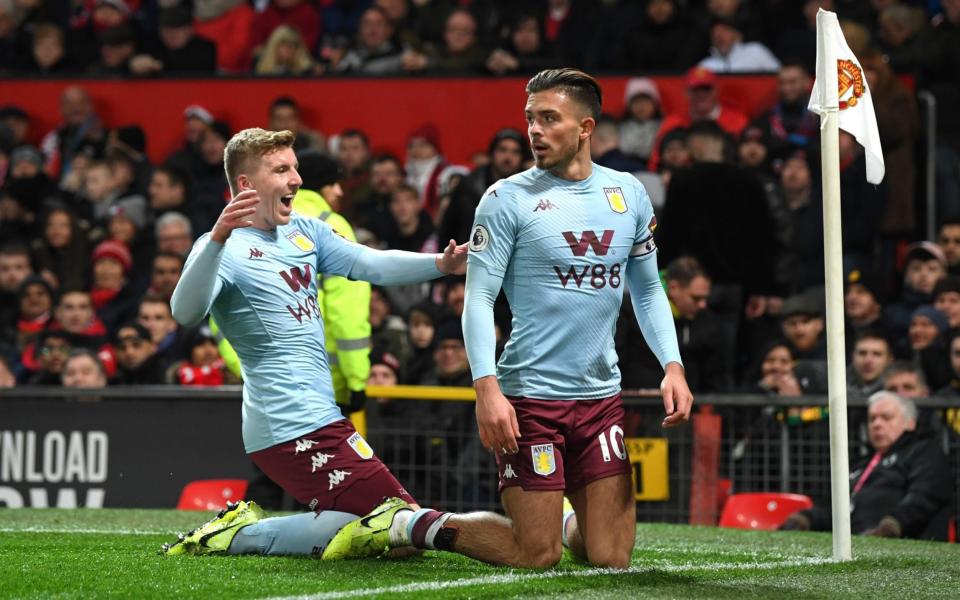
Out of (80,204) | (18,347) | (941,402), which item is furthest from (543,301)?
(80,204)

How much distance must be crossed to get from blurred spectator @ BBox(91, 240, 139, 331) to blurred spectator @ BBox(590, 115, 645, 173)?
4287mm

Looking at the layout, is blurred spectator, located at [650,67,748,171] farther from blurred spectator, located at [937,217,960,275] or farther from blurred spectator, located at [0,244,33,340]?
blurred spectator, located at [0,244,33,340]

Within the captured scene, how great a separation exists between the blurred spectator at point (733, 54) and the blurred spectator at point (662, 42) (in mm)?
296

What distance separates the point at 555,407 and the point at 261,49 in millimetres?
11111

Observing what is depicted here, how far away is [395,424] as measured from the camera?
10867mm

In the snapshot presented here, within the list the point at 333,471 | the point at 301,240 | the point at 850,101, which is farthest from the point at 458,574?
the point at 850,101

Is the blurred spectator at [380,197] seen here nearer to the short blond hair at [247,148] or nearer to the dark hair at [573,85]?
the short blond hair at [247,148]

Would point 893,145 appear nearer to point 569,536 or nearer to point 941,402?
point 941,402

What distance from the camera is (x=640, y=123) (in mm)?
14195

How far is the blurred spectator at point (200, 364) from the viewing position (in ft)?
40.8

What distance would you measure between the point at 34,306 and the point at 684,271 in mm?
6046

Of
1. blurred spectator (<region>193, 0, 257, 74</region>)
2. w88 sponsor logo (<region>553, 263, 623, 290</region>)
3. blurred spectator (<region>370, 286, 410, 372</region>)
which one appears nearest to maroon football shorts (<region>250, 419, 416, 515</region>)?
w88 sponsor logo (<region>553, 263, 623, 290</region>)

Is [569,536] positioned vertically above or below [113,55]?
below

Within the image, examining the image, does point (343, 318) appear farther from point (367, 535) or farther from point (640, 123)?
point (640, 123)
